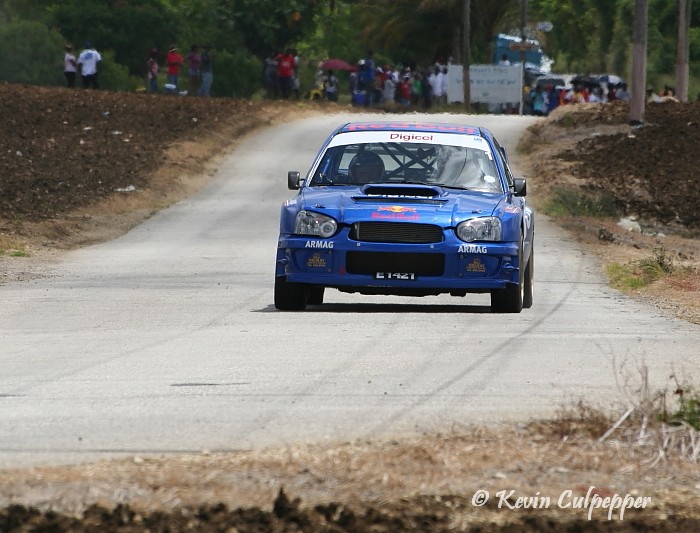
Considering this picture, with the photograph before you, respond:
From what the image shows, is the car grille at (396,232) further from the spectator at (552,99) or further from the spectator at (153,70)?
the spectator at (552,99)

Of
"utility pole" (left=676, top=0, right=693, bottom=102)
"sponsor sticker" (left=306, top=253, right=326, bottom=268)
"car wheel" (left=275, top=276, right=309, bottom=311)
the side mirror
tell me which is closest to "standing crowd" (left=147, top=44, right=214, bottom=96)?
"utility pole" (left=676, top=0, right=693, bottom=102)

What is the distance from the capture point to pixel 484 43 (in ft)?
243

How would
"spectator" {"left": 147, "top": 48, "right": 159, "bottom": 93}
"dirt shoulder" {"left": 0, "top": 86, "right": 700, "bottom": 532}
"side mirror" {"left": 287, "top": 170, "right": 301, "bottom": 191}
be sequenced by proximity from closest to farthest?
Result: "dirt shoulder" {"left": 0, "top": 86, "right": 700, "bottom": 532}, "side mirror" {"left": 287, "top": 170, "right": 301, "bottom": 191}, "spectator" {"left": 147, "top": 48, "right": 159, "bottom": 93}

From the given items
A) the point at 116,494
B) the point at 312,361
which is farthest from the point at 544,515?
the point at 312,361

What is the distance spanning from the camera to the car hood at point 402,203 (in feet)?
43.7

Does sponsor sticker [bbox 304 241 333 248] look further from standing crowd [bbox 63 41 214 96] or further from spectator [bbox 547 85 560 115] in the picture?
spectator [bbox 547 85 560 115]

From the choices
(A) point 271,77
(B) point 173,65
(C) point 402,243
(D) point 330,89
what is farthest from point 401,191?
(D) point 330,89

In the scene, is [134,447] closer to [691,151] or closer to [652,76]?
[691,151]

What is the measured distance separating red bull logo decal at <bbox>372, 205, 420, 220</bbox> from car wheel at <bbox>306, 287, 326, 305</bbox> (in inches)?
65.4

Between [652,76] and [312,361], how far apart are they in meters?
66.3

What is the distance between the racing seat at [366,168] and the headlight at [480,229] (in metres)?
1.32

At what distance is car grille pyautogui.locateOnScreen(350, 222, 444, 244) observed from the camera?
1331cm

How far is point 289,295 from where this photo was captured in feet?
45.6

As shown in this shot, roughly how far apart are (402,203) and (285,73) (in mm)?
44603
